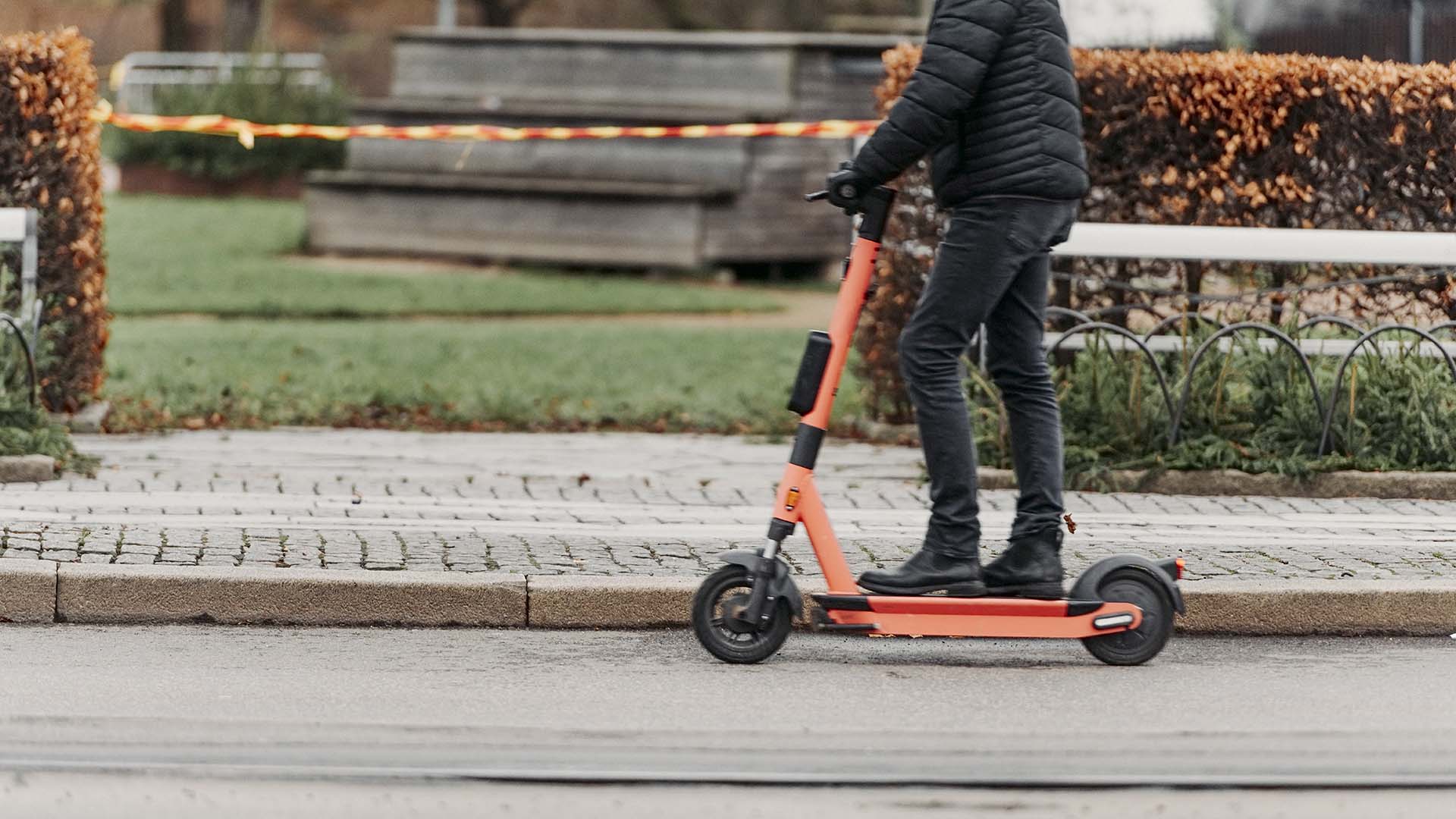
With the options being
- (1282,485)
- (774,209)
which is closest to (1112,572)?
(1282,485)

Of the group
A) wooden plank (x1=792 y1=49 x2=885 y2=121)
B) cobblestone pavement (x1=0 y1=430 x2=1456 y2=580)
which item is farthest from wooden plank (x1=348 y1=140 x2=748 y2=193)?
cobblestone pavement (x1=0 y1=430 x2=1456 y2=580)

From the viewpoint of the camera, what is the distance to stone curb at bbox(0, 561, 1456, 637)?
6090 mm

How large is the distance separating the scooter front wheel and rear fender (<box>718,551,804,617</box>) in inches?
0.8

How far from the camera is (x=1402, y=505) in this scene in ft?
26.2

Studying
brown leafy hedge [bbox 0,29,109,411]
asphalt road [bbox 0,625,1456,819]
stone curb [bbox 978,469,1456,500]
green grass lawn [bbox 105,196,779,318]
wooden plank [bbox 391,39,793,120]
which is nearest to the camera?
asphalt road [bbox 0,625,1456,819]

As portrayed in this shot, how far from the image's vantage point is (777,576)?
555 cm

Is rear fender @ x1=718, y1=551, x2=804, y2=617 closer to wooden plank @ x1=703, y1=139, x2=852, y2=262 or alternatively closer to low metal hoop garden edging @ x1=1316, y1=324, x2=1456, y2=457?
low metal hoop garden edging @ x1=1316, y1=324, x2=1456, y2=457

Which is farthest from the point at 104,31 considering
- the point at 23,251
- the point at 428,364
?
the point at 23,251

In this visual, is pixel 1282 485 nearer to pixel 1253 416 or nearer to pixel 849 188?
pixel 1253 416

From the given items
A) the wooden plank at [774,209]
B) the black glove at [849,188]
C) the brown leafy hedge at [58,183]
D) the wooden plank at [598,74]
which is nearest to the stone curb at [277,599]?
the black glove at [849,188]

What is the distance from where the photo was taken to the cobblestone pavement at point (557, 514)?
6574 mm

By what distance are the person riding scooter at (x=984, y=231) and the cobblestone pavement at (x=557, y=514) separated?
841mm

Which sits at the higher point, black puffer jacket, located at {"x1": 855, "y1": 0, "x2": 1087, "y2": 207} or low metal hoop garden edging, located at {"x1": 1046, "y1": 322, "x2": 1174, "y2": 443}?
black puffer jacket, located at {"x1": 855, "y1": 0, "x2": 1087, "y2": 207}

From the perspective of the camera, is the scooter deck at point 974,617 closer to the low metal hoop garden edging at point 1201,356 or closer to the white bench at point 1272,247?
the low metal hoop garden edging at point 1201,356
